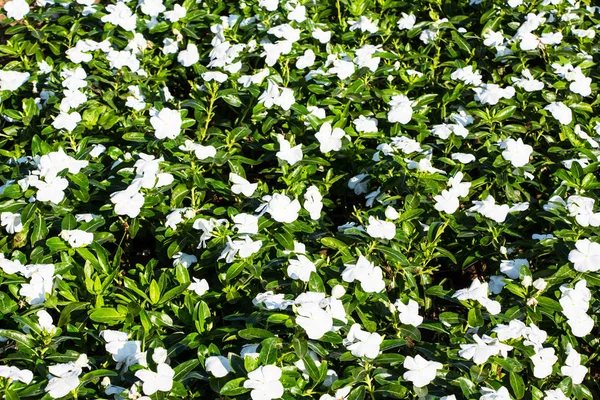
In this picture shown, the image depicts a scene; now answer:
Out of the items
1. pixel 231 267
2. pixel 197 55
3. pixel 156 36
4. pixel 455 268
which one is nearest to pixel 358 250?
pixel 231 267

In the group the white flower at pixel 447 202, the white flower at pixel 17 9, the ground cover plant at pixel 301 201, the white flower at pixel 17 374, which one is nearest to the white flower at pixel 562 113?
the ground cover plant at pixel 301 201

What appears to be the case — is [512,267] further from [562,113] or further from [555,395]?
[562,113]

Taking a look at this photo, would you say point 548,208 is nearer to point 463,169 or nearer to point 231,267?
point 463,169

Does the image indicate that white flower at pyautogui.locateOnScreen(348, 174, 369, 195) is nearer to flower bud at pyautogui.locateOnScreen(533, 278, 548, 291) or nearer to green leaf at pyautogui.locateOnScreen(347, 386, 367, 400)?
flower bud at pyautogui.locateOnScreen(533, 278, 548, 291)

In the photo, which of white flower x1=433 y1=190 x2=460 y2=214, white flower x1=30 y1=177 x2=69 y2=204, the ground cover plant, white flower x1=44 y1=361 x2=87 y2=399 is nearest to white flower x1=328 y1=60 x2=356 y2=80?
→ the ground cover plant

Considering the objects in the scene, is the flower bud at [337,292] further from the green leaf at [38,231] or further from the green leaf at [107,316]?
the green leaf at [38,231]

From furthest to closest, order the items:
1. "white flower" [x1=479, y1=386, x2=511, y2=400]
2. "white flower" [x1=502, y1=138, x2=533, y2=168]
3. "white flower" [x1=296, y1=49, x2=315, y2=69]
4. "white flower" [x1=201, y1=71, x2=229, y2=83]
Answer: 1. "white flower" [x1=296, y1=49, x2=315, y2=69]
2. "white flower" [x1=201, y1=71, x2=229, y2=83]
3. "white flower" [x1=502, y1=138, x2=533, y2=168]
4. "white flower" [x1=479, y1=386, x2=511, y2=400]
